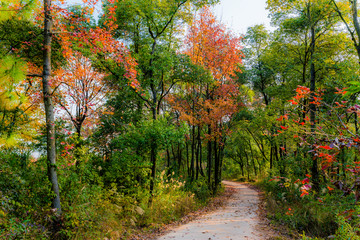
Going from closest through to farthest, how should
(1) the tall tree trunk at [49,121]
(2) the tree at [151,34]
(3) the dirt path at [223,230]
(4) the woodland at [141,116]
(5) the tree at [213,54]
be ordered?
(4) the woodland at [141,116]
(1) the tall tree trunk at [49,121]
(3) the dirt path at [223,230]
(2) the tree at [151,34]
(5) the tree at [213,54]

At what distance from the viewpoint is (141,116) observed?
11.0 meters

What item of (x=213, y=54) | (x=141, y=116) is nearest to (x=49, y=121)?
(x=141, y=116)

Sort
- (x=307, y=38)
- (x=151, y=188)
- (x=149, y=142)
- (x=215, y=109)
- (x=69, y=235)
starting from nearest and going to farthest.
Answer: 1. (x=69, y=235)
2. (x=149, y=142)
3. (x=151, y=188)
4. (x=307, y=38)
5. (x=215, y=109)

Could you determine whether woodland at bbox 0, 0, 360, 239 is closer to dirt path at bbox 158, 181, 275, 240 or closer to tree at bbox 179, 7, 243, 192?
tree at bbox 179, 7, 243, 192

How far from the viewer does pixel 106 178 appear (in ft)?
26.0

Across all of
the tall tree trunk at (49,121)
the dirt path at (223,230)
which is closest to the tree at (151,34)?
the dirt path at (223,230)

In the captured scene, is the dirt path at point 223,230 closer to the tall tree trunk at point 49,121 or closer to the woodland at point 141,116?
the woodland at point 141,116

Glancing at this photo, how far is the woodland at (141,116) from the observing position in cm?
429

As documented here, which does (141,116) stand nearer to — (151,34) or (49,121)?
(151,34)

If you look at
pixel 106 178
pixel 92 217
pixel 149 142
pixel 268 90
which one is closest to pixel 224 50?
pixel 268 90

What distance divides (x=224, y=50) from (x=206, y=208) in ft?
31.9

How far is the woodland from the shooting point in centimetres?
429

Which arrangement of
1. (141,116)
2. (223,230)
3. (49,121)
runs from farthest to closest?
(141,116), (223,230), (49,121)

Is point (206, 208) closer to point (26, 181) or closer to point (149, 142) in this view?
point (149, 142)
